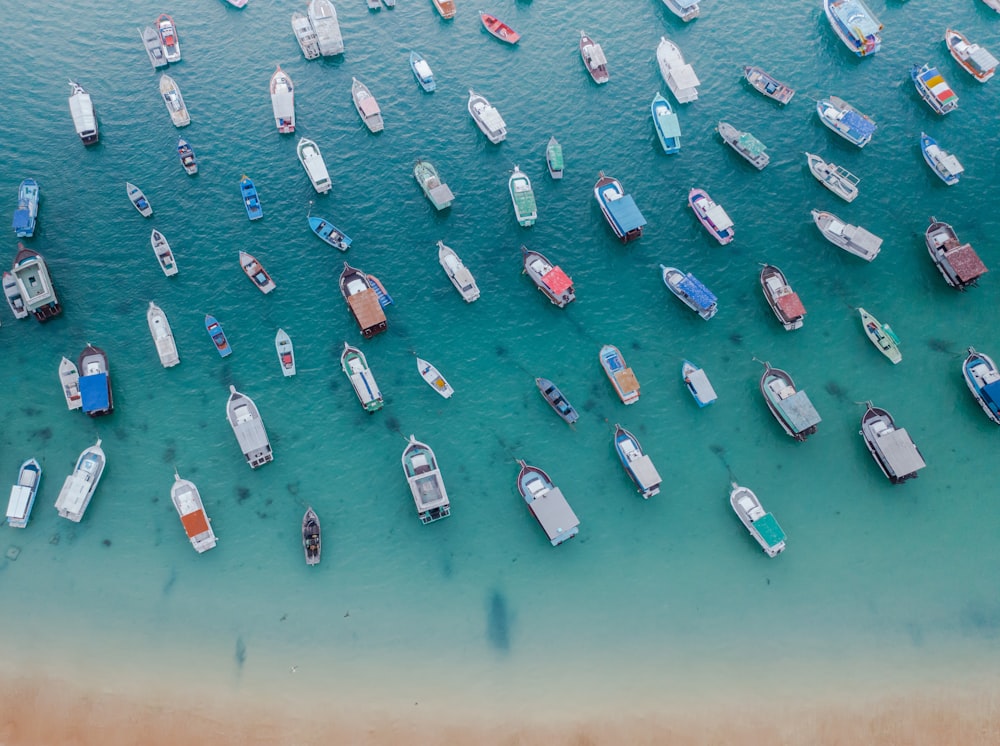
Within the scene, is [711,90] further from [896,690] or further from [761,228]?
[896,690]

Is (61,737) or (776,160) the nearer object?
(61,737)

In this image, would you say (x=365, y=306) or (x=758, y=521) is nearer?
(x=758, y=521)

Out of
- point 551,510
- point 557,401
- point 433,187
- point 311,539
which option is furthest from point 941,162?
point 311,539

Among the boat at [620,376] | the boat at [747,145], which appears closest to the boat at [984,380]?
the boat at [747,145]

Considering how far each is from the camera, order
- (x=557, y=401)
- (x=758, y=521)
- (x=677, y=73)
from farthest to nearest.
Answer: (x=677, y=73)
(x=557, y=401)
(x=758, y=521)

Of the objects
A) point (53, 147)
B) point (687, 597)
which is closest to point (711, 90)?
point (687, 597)

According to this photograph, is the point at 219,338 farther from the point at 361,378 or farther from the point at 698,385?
the point at 698,385
